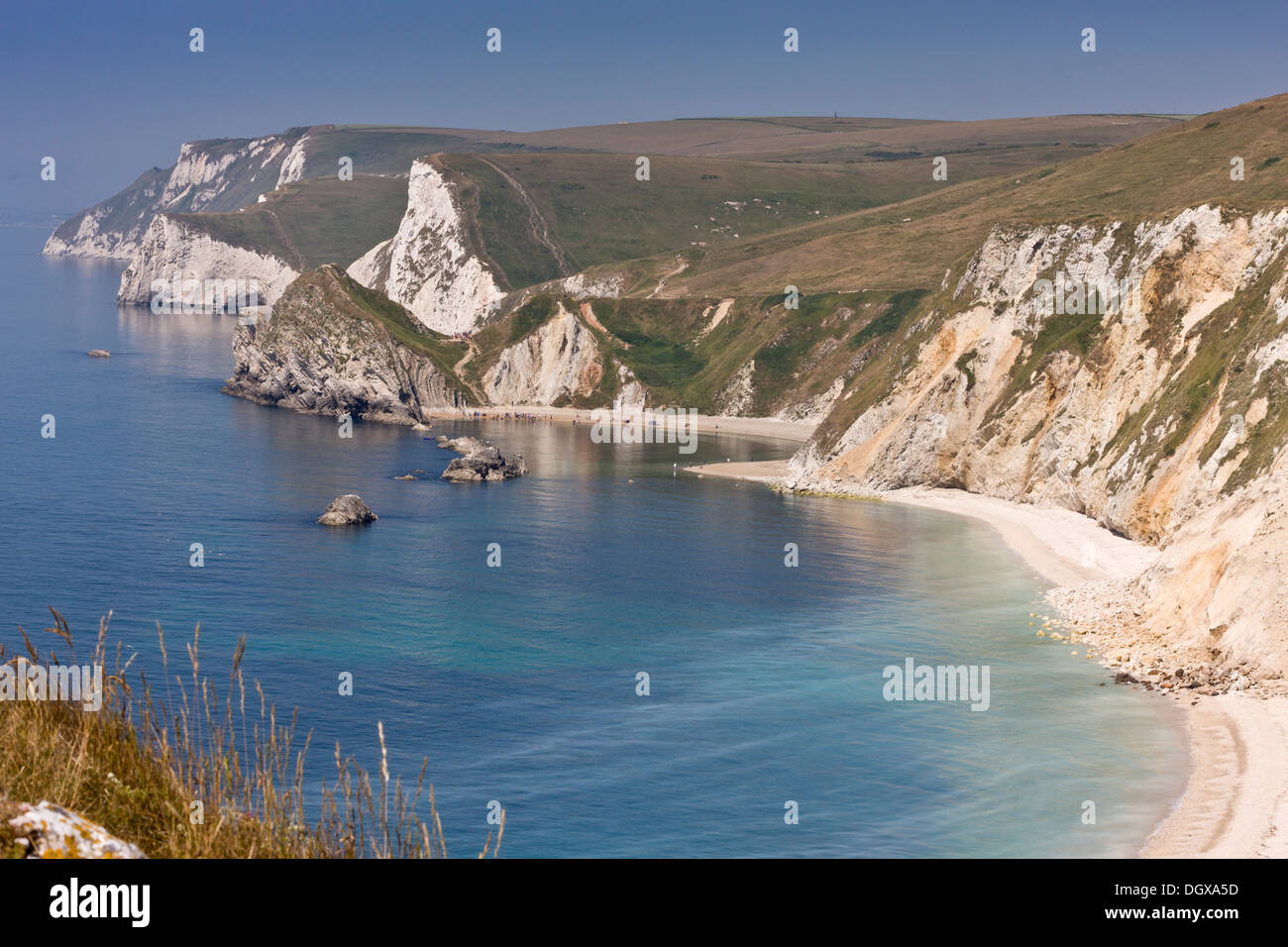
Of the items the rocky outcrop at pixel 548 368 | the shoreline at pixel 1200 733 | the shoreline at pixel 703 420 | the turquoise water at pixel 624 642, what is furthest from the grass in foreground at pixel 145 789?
the rocky outcrop at pixel 548 368

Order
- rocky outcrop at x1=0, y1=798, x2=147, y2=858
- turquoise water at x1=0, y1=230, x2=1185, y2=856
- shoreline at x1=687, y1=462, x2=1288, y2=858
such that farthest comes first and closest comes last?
turquoise water at x1=0, y1=230, x2=1185, y2=856
shoreline at x1=687, y1=462, x2=1288, y2=858
rocky outcrop at x1=0, y1=798, x2=147, y2=858

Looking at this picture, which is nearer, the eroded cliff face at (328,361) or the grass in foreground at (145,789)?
the grass in foreground at (145,789)

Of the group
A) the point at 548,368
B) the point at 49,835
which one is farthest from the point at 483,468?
the point at 49,835

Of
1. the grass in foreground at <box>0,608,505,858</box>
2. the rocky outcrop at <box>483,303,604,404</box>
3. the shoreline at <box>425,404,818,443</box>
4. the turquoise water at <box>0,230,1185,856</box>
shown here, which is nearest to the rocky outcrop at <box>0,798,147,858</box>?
the grass in foreground at <box>0,608,505,858</box>

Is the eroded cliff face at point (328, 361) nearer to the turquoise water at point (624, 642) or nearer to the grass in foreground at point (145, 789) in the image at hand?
the turquoise water at point (624, 642)

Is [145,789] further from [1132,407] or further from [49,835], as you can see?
[1132,407]

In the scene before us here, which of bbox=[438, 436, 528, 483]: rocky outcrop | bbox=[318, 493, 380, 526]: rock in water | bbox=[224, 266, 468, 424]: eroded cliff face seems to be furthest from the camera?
bbox=[224, 266, 468, 424]: eroded cliff face

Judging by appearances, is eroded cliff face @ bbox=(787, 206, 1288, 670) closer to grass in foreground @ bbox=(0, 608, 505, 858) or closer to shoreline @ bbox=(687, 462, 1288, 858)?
shoreline @ bbox=(687, 462, 1288, 858)
